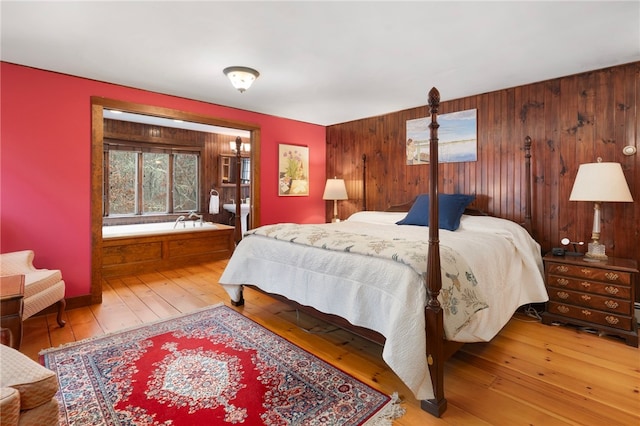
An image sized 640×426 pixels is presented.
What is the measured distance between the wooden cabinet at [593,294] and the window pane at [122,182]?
21.4 ft

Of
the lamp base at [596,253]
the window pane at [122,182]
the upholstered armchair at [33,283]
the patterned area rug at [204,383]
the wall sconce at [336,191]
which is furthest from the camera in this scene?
the window pane at [122,182]

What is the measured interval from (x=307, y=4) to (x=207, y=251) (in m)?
4.17

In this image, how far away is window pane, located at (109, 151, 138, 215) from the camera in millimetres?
5859

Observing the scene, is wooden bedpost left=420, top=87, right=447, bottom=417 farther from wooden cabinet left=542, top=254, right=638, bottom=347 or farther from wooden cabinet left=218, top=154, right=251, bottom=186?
wooden cabinet left=218, top=154, right=251, bottom=186

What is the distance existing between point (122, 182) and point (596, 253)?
22.8 ft

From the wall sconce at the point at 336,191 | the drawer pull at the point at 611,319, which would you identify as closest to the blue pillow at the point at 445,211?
the drawer pull at the point at 611,319

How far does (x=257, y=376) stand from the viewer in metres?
2.01

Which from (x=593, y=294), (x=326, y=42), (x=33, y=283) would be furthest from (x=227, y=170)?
(x=593, y=294)

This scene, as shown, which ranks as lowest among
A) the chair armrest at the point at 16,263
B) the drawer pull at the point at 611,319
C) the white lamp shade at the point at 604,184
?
the drawer pull at the point at 611,319

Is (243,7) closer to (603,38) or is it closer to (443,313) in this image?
(443,313)

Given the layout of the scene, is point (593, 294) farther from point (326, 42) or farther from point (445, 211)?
point (326, 42)

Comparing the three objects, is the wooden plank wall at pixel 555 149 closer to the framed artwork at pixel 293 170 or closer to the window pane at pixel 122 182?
the framed artwork at pixel 293 170

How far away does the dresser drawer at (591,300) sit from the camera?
249 cm

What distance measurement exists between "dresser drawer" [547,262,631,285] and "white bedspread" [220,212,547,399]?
0.14 m
